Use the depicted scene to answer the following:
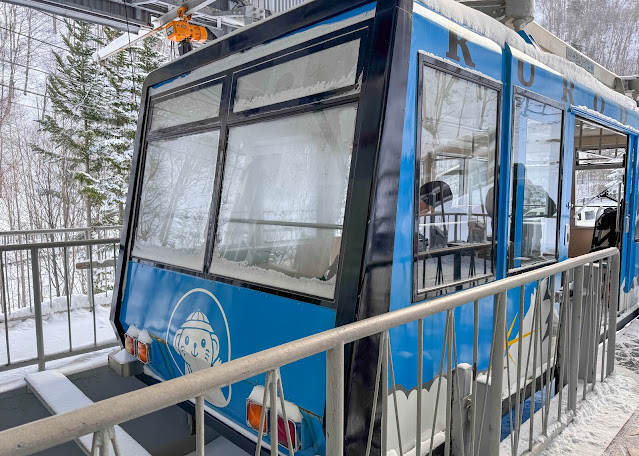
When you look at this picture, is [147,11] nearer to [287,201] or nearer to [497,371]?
[287,201]

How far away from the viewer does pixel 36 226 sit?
1909 centimetres

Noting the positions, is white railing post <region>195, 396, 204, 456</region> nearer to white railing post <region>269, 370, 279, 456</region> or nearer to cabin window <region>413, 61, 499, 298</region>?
white railing post <region>269, 370, 279, 456</region>

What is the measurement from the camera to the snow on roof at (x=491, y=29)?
2.18 meters

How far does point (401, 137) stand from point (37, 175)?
21205 mm

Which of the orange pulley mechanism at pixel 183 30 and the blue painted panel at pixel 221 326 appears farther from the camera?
the orange pulley mechanism at pixel 183 30

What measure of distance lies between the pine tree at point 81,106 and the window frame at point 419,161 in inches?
592

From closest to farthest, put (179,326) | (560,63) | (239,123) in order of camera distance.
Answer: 1. (239,123)
2. (179,326)
3. (560,63)

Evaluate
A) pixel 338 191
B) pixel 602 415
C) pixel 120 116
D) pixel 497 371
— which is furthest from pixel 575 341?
pixel 120 116

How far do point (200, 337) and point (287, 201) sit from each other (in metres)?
0.97

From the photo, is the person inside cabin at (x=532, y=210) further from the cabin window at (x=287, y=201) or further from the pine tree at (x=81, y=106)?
the pine tree at (x=81, y=106)

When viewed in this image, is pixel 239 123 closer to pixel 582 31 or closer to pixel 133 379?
pixel 133 379

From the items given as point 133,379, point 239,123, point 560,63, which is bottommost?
point 133,379

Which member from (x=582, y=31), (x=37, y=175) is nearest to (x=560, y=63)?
(x=37, y=175)

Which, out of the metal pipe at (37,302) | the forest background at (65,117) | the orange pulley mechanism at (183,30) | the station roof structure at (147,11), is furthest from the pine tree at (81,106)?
the metal pipe at (37,302)
